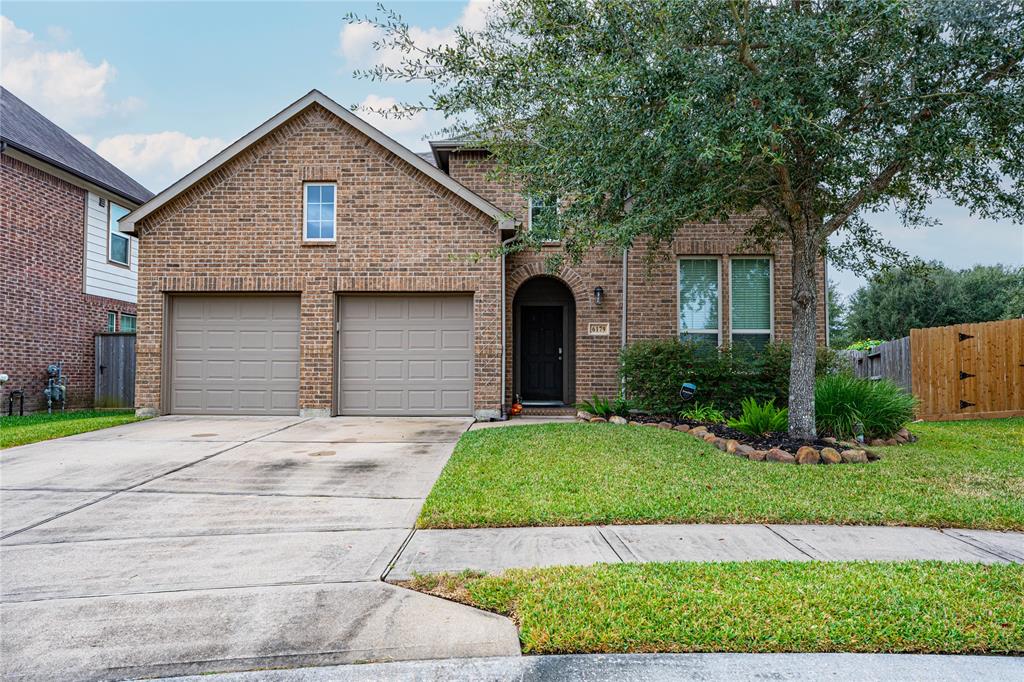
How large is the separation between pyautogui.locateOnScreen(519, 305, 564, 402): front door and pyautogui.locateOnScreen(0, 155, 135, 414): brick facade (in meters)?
10.6

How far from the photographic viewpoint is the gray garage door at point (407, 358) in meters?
11.5

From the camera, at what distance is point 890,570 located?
12.0 ft

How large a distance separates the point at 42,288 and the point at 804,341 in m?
15.2

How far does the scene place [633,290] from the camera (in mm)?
11875

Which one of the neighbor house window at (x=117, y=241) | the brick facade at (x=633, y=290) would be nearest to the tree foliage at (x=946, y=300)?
the brick facade at (x=633, y=290)

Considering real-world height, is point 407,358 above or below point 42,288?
below

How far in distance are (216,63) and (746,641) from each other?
56.9 ft

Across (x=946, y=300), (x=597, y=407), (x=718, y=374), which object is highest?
(x=946, y=300)

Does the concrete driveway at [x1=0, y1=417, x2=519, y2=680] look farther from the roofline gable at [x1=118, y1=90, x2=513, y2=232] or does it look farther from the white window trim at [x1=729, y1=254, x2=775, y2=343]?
the white window trim at [x1=729, y1=254, x2=775, y2=343]

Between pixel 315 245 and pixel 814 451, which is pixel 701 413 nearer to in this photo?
pixel 814 451

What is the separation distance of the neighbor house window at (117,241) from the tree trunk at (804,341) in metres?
15.8

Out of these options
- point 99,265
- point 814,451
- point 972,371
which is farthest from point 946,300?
point 99,265

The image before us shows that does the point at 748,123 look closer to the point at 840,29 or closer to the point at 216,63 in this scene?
the point at 840,29

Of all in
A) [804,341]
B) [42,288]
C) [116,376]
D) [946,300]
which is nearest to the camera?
[804,341]
